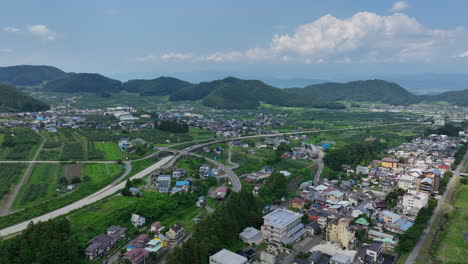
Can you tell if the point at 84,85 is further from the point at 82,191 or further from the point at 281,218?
the point at 281,218

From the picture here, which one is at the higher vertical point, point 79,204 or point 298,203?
point 79,204

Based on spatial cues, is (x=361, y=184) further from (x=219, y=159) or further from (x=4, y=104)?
(x=4, y=104)

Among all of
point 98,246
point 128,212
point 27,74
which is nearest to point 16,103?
point 128,212

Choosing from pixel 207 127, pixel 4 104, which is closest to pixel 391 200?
pixel 207 127

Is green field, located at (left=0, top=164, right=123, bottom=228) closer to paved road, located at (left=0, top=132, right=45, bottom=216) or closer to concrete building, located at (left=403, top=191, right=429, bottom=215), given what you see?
paved road, located at (left=0, top=132, right=45, bottom=216)

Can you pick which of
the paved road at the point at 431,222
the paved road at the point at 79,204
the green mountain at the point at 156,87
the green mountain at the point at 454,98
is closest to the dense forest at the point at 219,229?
the paved road at the point at 431,222

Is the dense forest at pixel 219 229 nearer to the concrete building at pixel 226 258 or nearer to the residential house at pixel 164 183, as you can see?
the concrete building at pixel 226 258
